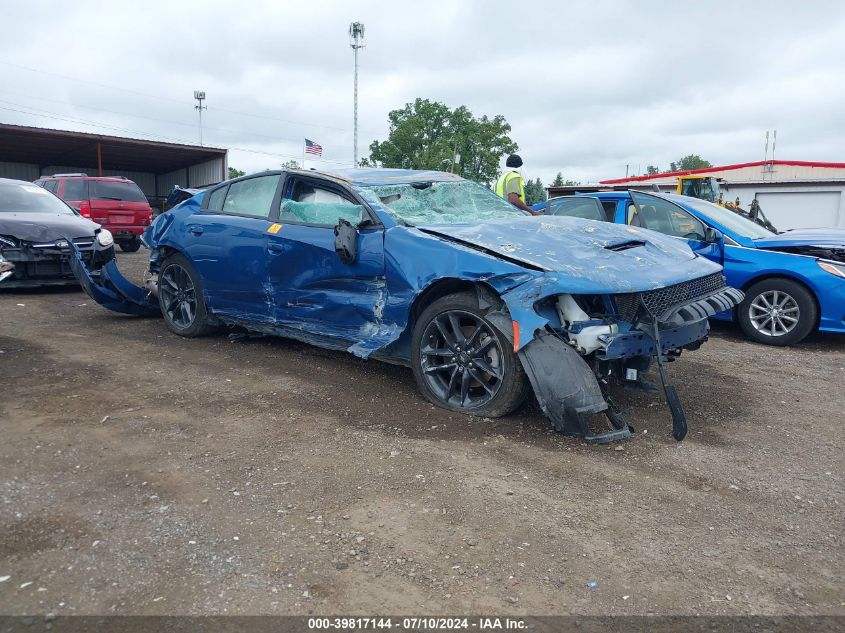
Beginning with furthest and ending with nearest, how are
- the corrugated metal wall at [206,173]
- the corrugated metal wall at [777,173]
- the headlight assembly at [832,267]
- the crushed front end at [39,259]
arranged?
the corrugated metal wall at [777,173] → the corrugated metal wall at [206,173] → the crushed front end at [39,259] → the headlight assembly at [832,267]

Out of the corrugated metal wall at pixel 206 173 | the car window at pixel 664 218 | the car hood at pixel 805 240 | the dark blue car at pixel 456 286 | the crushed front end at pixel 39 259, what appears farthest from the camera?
the corrugated metal wall at pixel 206 173

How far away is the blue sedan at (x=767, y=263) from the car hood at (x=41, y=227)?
7.05 meters

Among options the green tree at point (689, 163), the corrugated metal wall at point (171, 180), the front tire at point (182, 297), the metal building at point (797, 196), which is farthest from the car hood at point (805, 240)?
the green tree at point (689, 163)

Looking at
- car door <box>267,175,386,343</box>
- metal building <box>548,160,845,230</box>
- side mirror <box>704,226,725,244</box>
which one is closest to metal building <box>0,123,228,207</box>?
metal building <box>548,160,845,230</box>

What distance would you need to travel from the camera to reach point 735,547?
8.96 feet

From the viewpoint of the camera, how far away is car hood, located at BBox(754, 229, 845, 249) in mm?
6660

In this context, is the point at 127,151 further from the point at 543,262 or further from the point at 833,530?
the point at 833,530

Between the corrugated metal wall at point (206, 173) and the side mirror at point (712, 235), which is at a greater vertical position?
the corrugated metal wall at point (206, 173)

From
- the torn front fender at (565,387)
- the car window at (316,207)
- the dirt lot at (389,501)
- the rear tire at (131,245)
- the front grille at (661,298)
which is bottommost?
the dirt lot at (389,501)

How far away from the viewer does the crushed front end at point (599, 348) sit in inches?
144

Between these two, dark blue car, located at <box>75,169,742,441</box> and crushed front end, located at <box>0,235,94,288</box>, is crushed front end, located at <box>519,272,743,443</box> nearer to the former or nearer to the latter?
dark blue car, located at <box>75,169,742,441</box>

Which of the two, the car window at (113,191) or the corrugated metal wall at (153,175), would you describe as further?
the corrugated metal wall at (153,175)

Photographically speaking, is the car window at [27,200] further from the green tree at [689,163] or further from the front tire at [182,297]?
the green tree at [689,163]

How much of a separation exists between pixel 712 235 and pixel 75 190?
12.7 meters
